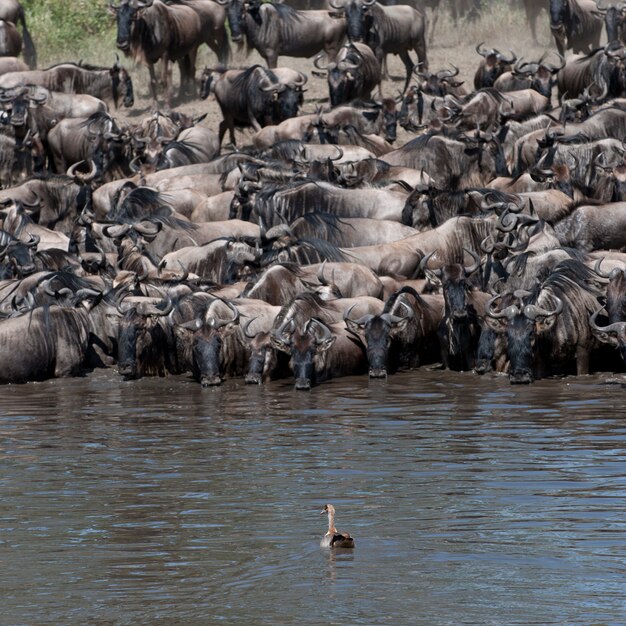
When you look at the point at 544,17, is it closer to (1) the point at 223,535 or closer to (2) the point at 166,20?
(2) the point at 166,20

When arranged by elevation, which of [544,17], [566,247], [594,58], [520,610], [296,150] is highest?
[544,17]

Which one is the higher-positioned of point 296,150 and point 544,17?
point 544,17

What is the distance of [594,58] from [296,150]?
6.81m

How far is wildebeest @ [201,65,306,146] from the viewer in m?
27.7

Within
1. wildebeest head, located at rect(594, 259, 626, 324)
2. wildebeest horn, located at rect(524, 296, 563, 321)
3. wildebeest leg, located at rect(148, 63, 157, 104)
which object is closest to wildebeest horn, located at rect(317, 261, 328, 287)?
wildebeest horn, located at rect(524, 296, 563, 321)

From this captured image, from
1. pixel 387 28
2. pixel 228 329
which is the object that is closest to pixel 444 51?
pixel 387 28

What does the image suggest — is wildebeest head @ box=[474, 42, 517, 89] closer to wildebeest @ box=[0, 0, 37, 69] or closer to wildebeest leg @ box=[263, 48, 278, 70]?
wildebeest leg @ box=[263, 48, 278, 70]

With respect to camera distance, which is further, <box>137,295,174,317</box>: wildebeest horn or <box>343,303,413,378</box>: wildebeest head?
<box>137,295,174,317</box>: wildebeest horn

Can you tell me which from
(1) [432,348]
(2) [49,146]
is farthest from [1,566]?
(2) [49,146]

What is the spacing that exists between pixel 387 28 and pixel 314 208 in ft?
37.1

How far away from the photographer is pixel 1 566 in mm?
9523

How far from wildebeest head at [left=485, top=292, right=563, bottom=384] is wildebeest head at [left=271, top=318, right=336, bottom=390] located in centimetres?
163

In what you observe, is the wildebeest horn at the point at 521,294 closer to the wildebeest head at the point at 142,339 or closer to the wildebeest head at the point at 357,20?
the wildebeest head at the point at 142,339

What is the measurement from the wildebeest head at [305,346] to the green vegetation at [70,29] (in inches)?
811
